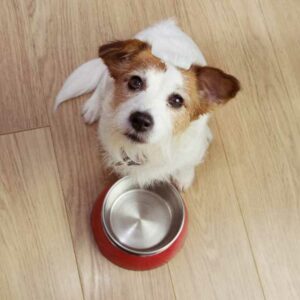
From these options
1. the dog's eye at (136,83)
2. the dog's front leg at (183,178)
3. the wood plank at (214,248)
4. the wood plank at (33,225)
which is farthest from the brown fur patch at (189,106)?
the wood plank at (33,225)

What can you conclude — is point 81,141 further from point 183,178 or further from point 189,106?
point 189,106

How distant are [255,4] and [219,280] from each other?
45.3 inches

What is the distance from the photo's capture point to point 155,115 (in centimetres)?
120

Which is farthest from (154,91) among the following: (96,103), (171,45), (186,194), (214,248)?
(214,248)

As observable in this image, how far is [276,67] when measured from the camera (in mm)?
1825

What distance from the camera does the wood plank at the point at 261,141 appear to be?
160cm

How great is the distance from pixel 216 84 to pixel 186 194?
512 mm

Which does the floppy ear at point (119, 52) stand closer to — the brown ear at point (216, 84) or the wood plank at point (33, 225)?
the brown ear at point (216, 84)

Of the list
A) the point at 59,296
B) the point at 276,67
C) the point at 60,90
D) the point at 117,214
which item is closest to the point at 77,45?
the point at 60,90

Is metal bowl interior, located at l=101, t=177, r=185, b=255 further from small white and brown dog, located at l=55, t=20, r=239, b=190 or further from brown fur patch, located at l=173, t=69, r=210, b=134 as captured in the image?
brown fur patch, located at l=173, t=69, r=210, b=134

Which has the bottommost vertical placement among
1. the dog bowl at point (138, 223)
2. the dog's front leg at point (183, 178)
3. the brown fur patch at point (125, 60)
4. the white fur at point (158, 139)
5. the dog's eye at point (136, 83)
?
the dog bowl at point (138, 223)

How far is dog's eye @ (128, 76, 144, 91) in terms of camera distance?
1237 mm

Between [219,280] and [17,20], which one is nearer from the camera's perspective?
[219,280]

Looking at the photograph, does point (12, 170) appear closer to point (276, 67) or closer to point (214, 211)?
point (214, 211)
